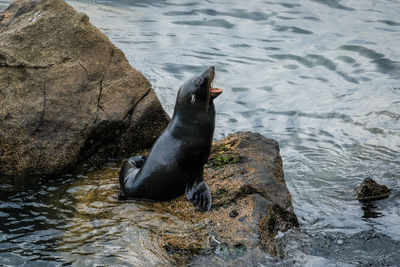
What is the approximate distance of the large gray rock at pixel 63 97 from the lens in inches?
233

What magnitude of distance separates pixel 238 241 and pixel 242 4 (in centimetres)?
1183

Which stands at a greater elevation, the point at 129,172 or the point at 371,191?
the point at 129,172

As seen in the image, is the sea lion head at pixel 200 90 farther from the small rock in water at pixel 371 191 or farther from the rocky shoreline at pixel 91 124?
the small rock in water at pixel 371 191

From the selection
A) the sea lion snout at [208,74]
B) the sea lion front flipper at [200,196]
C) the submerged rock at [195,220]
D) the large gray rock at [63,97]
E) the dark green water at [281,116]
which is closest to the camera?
the submerged rock at [195,220]

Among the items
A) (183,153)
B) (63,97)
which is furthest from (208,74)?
(63,97)

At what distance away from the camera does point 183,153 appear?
548cm

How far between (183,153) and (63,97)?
5.70 ft

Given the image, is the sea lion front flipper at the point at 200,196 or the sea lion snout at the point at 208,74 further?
the sea lion snout at the point at 208,74

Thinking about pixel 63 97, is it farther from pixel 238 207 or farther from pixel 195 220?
pixel 238 207

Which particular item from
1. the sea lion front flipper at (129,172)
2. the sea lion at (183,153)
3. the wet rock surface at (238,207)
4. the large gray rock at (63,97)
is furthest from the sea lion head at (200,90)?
the large gray rock at (63,97)

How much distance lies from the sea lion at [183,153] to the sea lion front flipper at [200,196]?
0.04 m

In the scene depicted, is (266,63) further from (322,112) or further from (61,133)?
(61,133)

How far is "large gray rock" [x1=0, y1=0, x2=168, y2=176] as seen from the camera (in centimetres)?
593

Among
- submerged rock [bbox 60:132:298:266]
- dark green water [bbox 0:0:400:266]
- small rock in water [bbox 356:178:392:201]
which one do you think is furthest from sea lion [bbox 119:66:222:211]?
small rock in water [bbox 356:178:392:201]
